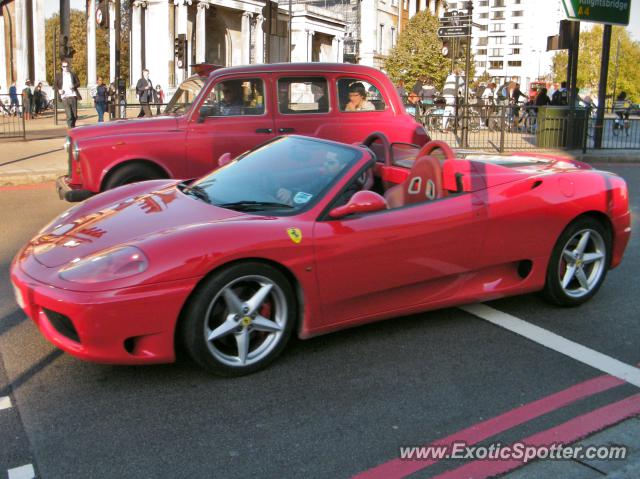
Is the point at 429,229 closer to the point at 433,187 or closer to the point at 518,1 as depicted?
the point at 433,187

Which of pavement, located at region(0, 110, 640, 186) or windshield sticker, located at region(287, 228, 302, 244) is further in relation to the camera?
pavement, located at region(0, 110, 640, 186)

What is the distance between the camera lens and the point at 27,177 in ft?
39.3

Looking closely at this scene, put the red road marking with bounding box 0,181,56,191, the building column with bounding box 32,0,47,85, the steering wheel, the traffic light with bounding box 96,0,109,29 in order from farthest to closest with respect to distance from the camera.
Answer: the building column with bounding box 32,0,47,85, the traffic light with bounding box 96,0,109,29, the red road marking with bounding box 0,181,56,191, the steering wheel

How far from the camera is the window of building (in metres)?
8.98

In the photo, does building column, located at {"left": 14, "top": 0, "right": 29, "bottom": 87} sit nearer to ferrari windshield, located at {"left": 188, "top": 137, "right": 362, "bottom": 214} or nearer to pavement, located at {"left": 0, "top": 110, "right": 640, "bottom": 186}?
pavement, located at {"left": 0, "top": 110, "right": 640, "bottom": 186}

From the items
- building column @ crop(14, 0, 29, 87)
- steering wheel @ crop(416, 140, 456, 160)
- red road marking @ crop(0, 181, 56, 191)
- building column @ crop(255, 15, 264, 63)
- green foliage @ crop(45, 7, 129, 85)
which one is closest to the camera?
steering wheel @ crop(416, 140, 456, 160)

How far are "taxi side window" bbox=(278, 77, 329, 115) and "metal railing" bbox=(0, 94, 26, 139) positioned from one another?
12.4 m

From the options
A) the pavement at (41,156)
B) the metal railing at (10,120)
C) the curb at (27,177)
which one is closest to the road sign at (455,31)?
the pavement at (41,156)

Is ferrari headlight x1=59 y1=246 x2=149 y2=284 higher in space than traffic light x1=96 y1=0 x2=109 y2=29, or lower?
lower

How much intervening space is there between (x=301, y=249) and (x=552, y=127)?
15133mm

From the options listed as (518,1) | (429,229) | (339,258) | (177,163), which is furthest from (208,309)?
(518,1)

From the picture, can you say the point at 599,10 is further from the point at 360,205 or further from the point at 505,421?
the point at 505,421

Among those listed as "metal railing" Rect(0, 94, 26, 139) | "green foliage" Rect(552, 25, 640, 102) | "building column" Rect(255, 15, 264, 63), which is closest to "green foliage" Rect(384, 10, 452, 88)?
"building column" Rect(255, 15, 264, 63)

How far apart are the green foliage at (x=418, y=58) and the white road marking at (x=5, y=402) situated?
54.4 m
